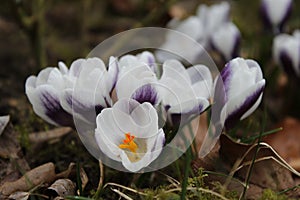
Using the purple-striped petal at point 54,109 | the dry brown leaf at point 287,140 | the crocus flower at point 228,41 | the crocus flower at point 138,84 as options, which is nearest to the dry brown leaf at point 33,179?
the purple-striped petal at point 54,109

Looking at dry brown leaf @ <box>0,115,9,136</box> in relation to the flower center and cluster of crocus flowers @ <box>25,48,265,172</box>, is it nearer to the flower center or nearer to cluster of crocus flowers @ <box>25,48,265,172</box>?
cluster of crocus flowers @ <box>25,48,265,172</box>

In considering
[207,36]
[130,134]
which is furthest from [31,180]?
[207,36]

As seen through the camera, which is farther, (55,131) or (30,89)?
(55,131)

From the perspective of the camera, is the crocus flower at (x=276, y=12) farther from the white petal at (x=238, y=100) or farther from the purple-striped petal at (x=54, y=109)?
the purple-striped petal at (x=54, y=109)

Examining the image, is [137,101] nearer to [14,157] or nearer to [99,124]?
[99,124]

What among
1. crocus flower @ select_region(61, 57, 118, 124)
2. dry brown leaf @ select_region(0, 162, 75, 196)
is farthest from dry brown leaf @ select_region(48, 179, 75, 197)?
crocus flower @ select_region(61, 57, 118, 124)

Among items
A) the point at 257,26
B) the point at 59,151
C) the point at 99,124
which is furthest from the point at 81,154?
the point at 257,26
